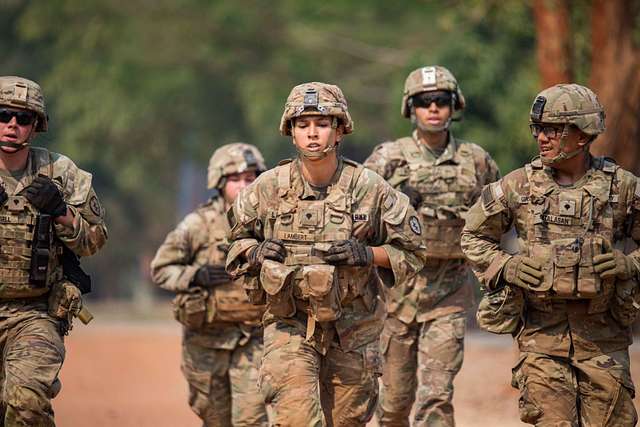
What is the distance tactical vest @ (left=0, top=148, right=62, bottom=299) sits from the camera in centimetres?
1033

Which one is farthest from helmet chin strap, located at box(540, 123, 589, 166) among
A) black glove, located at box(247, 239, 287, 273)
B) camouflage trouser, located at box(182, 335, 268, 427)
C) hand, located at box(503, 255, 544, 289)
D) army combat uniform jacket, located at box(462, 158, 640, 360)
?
camouflage trouser, located at box(182, 335, 268, 427)

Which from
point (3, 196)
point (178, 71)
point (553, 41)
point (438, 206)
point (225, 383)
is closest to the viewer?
point (3, 196)

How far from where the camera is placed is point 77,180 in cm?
1072

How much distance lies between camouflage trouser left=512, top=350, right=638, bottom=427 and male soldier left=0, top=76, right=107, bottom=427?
9.58 feet

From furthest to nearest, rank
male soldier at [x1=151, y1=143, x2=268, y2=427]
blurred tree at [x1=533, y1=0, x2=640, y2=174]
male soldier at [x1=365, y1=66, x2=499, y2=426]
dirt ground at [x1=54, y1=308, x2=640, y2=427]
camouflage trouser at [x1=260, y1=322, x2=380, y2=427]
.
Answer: blurred tree at [x1=533, y1=0, x2=640, y2=174], dirt ground at [x1=54, y1=308, x2=640, y2=427], male soldier at [x1=151, y1=143, x2=268, y2=427], male soldier at [x1=365, y1=66, x2=499, y2=426], camouflage trouser at [x1=260, y1=322, x2=380, y2=427]

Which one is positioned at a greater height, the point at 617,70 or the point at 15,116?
the point at 617,70

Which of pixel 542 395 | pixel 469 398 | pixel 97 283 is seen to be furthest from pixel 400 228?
pixel 97 283

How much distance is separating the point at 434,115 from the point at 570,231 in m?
2.97

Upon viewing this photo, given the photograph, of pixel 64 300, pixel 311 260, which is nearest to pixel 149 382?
pixel 64 300

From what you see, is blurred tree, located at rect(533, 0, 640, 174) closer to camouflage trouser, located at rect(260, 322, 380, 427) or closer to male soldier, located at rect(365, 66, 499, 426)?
male soldier, located at rect(365, 66, 499, 426)

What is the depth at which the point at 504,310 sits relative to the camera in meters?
10.1

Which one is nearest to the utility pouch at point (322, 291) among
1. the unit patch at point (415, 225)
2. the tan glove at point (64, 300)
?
the unit patch at point (415, 225)

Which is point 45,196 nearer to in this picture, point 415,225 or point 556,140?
point 415,225

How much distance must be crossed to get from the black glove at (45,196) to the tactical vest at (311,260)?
132 cm
